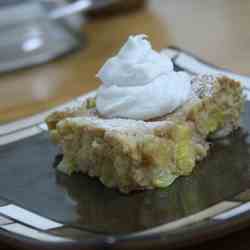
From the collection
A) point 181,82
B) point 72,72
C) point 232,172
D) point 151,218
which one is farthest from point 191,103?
point 72,72

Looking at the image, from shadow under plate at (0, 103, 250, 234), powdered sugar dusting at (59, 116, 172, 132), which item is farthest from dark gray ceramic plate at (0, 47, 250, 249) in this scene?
powdered sugar dusting at (59, 116, 172, 132)

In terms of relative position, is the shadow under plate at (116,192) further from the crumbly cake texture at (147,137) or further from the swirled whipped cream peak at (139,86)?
the swirled whipped cream peak at (139,86)

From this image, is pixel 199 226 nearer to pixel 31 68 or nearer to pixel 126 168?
pixel 126 168

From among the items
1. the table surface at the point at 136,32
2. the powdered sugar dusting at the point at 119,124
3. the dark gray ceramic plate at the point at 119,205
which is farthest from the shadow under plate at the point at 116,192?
the table surface at the point at 136,32

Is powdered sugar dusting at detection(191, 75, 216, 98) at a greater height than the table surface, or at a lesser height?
greater

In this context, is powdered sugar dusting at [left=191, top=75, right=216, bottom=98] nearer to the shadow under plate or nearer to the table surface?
the shadow under plate

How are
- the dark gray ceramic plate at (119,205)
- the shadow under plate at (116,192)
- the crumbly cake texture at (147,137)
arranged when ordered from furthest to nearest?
the crumbly cake texture at (147,137), the shadow under plate at (116,192), the dark gray ceramic plate at (119,205)
